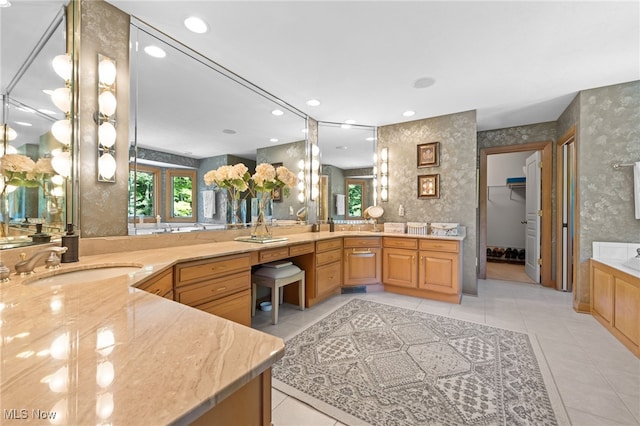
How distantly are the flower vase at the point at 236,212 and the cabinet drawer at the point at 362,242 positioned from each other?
147 cm

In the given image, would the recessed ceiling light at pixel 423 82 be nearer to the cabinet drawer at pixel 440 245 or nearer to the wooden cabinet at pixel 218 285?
the cabinet drawer at pixel 440 245

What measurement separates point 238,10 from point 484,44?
1978mm

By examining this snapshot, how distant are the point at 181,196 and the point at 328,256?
182 centimetres

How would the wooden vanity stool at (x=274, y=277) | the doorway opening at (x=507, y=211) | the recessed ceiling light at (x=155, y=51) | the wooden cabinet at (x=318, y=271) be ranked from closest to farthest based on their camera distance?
the recessed ceiling light at (x=155, y=51) → the wooden vanity stool at (x=274, y=277) → the wooden cabinet at (x=318, y=271) → the doorway opening at (x=507, y=211)

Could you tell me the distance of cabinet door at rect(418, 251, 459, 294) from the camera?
3.24 meters

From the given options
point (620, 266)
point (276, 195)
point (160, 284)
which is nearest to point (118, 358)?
point (160, 284)

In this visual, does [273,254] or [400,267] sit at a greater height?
[273,254]

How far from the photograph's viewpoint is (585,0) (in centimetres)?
174

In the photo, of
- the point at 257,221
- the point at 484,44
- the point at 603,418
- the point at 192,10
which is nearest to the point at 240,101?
the point at 192,10

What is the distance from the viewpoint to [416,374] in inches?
72.1

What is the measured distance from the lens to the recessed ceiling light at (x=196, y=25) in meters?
1.96

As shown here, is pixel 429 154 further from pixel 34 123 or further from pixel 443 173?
pixel 34 123

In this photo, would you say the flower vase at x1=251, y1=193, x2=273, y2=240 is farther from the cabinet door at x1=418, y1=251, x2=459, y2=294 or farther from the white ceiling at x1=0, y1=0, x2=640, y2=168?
the cabinet door at x1=418, y1=251, x2=459, y2=294

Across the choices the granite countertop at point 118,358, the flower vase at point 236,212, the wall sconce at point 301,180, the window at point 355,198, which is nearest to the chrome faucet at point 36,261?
the granite countertop at point 118,358
